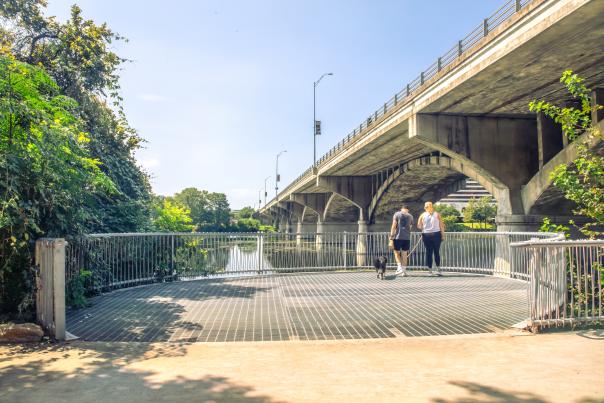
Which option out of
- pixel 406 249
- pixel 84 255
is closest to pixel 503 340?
pixel 406 249

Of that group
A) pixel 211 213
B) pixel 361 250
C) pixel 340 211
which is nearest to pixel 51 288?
pixel 361 250

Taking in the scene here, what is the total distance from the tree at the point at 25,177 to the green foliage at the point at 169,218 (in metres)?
9.17

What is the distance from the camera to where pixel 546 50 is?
11.9 meters

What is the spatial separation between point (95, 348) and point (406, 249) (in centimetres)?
801

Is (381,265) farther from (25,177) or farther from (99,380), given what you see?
(99,380)

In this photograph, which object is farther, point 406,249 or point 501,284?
point 406,249

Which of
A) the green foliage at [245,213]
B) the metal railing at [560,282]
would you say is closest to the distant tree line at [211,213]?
the green foliage at [245,213]

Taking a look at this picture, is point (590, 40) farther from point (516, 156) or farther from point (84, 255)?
point (84, 255)

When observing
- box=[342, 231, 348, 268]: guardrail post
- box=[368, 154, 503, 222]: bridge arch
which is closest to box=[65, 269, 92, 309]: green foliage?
box=[342, 231, 348, 268]: guardrail post

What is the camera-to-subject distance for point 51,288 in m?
5.39

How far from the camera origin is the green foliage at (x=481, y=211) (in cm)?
8062

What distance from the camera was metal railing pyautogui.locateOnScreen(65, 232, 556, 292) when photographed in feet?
28.3

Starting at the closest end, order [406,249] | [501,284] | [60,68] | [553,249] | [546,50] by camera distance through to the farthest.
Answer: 1. [553,249]
2. [501,284]
3. [406,249]
4. [546,50]
5. [60,68]

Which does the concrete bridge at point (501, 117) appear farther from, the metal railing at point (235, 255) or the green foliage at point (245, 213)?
the green foliage at point (245, 213)
